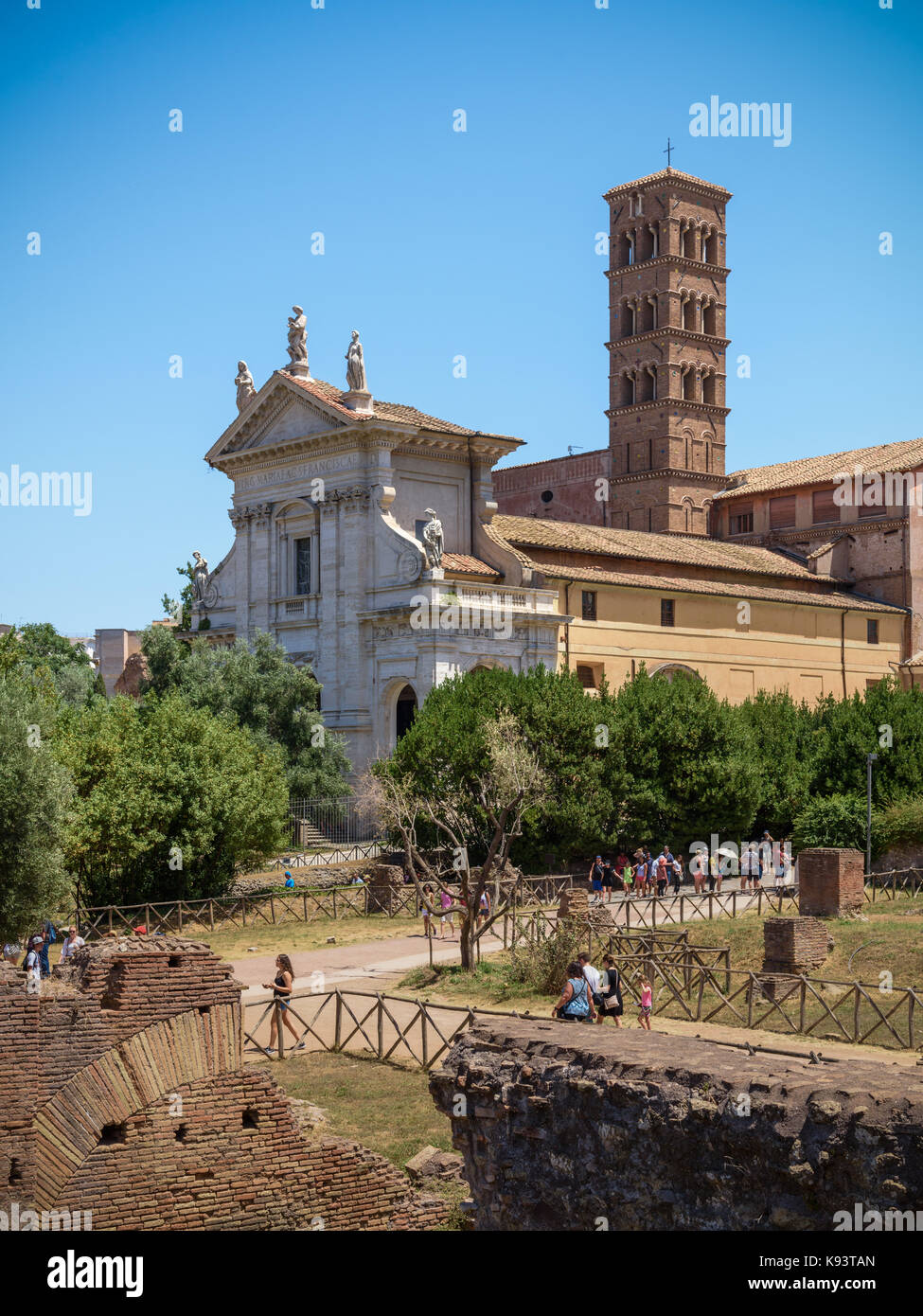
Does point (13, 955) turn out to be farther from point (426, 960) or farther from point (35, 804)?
point (426, 960)

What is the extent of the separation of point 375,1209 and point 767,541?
53.9m

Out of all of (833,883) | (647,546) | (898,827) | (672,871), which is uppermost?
(647,546)

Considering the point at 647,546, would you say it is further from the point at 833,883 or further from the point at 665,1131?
the point at 665,1131

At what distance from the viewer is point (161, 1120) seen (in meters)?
11.7

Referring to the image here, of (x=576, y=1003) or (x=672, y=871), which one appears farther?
(x=672, y=871)

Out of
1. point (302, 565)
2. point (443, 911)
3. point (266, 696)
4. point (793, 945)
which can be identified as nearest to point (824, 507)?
point (302, 565)

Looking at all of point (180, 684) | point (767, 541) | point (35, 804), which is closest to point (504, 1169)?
point (35, 804)

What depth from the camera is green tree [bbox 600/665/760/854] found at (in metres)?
36.5

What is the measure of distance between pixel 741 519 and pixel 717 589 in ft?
51.1

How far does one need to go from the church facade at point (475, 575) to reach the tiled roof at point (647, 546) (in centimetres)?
13

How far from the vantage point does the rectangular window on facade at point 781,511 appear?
62.7 meters

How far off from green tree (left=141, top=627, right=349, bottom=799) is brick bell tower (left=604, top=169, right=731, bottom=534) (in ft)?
91.9

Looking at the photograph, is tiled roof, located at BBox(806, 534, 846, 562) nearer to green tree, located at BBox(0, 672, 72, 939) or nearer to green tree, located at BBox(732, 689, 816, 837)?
green tree, located at BBox(732, 689, 816, 837)
